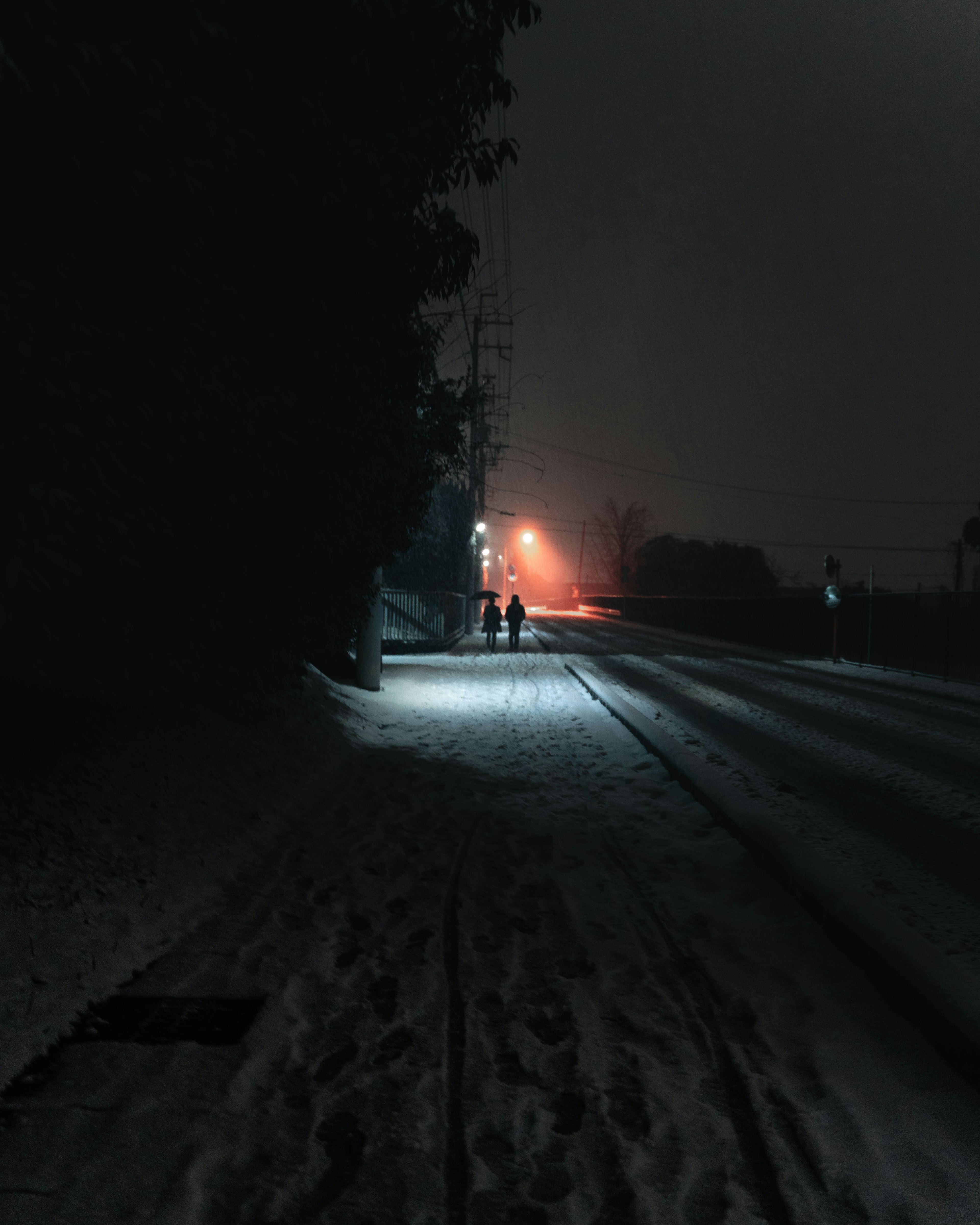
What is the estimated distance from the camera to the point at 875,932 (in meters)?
3.84

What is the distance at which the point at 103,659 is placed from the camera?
23.5ft

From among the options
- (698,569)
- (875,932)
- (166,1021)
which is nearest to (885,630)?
(875,932)

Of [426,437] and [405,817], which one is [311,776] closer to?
[405,817]

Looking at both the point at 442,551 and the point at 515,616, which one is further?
the point at 442,551

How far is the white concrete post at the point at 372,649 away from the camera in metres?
13.3

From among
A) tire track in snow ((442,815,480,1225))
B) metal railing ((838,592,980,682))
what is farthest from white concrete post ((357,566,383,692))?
metal railing ((838,592,980,682))

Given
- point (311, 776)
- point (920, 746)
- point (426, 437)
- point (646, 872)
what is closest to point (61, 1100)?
point (646, 872)

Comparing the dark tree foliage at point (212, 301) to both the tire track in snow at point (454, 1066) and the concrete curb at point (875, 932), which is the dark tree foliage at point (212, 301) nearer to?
the tire track in snow at point (454, 1066)

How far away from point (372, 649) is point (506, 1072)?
10.9 m

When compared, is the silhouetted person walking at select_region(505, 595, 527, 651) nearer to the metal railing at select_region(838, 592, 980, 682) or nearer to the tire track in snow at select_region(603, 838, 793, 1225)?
the metal railing at select_region(838, 592, 980, 682)

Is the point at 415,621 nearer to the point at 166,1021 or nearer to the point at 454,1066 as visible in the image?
the point at 166,1021

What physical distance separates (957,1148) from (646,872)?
2720 millimetres

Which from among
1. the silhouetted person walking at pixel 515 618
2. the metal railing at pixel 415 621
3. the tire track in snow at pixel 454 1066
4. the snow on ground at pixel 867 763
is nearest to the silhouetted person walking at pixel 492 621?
the silhouetted person walking at pixel 515 618

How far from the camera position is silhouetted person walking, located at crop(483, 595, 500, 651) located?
24000 millimetres
